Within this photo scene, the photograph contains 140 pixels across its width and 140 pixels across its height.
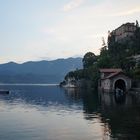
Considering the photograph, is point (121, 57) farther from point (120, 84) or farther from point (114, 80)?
point (114, 80)

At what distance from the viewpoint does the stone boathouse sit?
456 feet

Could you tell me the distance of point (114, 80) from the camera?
142125mm

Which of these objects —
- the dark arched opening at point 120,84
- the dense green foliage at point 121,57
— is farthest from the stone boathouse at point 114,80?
the dense green foliage at point 121,57

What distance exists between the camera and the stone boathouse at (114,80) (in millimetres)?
139000

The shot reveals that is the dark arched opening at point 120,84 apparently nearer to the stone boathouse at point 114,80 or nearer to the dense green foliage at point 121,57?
the stone boathouse at point 114,80

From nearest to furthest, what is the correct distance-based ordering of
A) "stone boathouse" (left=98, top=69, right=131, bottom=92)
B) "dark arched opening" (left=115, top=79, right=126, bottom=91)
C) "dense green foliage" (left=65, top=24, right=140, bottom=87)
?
"stone boathouse" (left=98, top=69, right=131, bottom=92), "dark arched opening" (left=115, top=79, right=126, bottom=91), "dense green foliage" (left=65, top=24, right=140, bottom=87)

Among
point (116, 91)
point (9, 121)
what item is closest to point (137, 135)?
point (9, 121)

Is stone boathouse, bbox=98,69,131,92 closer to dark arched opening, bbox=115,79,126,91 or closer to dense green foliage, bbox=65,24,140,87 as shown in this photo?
dark arched opening, bbox=115,79,126,91

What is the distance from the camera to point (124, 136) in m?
42.9

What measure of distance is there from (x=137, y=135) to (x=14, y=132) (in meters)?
14.1

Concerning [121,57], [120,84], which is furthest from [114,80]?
[121,57]

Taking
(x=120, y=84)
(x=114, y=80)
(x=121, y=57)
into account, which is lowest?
(x=120, y=84)

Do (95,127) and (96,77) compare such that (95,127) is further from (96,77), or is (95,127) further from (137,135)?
(96,77)

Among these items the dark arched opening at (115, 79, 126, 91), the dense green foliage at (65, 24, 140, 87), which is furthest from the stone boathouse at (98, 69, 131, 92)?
the dense green foliage at (65, 24, 140, 87)
